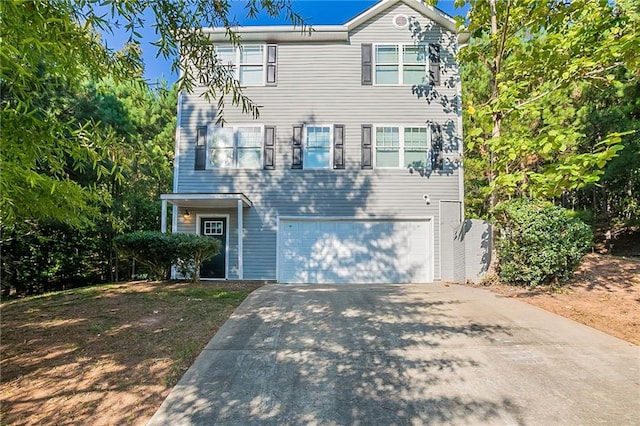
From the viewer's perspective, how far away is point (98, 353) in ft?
12.5

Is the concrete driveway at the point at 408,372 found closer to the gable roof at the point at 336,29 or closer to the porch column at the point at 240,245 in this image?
the porch column at the point at 240,245

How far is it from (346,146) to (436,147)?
2513mm

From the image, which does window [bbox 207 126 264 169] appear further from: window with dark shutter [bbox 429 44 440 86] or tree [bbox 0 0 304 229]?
tree [bbox 0 0 304 229]

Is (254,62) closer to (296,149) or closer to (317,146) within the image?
(296,149)

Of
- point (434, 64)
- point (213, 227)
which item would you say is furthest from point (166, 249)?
point (434, 64)

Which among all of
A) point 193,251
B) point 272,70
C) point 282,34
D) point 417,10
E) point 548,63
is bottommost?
point 193,251

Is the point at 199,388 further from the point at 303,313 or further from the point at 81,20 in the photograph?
the point at 81,20

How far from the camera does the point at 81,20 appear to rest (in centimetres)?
278

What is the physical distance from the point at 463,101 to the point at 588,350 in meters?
8.30

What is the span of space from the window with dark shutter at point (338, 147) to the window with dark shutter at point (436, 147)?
8.30 feet

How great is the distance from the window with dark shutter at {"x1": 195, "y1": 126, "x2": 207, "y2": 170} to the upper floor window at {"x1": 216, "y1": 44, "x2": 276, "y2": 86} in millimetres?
1855

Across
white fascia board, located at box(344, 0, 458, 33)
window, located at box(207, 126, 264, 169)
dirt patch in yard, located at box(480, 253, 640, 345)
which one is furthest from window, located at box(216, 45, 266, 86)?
dirt patch in yard, located at box(480, 253, 640, 345)

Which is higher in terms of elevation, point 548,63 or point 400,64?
point 400,64

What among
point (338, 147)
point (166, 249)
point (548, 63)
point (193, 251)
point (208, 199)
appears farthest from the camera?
point (338, 147)
